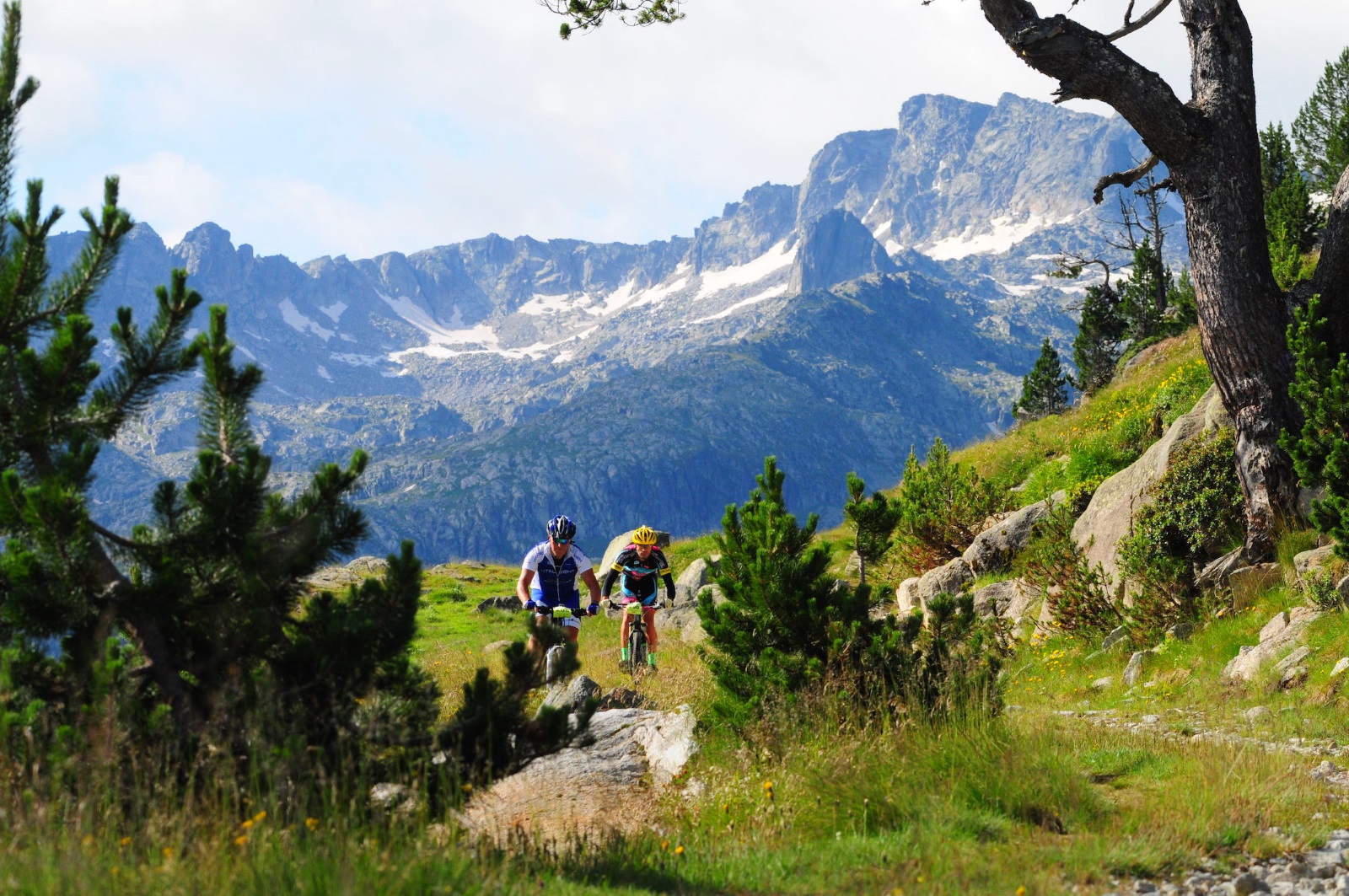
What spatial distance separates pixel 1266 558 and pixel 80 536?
40.3 ft

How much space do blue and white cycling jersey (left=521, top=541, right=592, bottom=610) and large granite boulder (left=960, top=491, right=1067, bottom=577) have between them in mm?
7345

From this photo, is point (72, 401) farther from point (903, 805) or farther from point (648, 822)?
point (903, 805)

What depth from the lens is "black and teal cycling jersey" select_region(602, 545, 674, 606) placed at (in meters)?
15.3

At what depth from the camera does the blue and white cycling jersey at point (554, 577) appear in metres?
14.3

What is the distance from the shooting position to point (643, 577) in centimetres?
1533

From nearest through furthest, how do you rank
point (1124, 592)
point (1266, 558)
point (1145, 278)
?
point (1266, 558)
point (1124, 592)
point (1145, 278)

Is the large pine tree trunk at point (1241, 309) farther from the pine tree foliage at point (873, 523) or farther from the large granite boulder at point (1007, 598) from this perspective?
the pine tree foliage at point (873, 523)

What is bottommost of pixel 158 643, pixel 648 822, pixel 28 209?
pixel 648 822

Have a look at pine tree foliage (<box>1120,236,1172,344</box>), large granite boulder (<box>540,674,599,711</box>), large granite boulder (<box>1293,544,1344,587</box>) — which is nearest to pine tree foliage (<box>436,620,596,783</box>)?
large granite boulder (<box>540,674,599,711</box>)

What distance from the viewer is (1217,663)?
11141mm

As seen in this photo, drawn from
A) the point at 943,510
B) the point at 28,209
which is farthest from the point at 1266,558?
the point at 28,209

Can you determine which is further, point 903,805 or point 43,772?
point 903,805

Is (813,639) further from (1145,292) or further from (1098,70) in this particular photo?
(1145,292)

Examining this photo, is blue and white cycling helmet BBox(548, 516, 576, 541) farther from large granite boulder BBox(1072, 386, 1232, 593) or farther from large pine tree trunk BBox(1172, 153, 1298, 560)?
large pine tree trunk BBox(1172, 153, 1298, 560)
